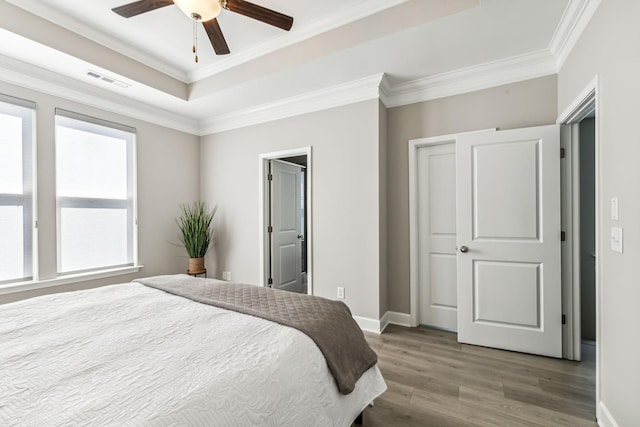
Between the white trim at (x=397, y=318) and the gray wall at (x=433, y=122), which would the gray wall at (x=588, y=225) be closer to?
the gray wall at (x=433, y=122)

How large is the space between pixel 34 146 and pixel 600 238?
4.49 m

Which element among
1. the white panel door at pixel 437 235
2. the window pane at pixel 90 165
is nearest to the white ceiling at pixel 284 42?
the window pane at pixel 90 165

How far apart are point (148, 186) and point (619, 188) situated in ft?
14.1

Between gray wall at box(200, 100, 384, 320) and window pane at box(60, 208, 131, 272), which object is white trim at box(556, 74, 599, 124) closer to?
gray wall at box(200, 100, 384, 320)

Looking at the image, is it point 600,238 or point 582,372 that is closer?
point 600,238

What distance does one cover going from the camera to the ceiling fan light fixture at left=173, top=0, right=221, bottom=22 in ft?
5.07

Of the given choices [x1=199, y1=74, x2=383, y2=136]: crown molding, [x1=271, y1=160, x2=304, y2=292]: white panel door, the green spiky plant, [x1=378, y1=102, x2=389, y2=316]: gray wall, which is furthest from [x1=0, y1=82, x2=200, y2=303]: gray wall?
[x1=378, y1=102, x2=389, y2=316]: gray wall

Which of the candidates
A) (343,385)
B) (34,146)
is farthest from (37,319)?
(34,146)

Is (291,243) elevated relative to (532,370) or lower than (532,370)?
elevated

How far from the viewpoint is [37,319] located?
142 cm

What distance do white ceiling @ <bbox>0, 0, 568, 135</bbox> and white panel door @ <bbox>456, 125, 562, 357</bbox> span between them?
82 centimetres

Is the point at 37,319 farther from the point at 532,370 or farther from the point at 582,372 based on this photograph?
the point at 582,372

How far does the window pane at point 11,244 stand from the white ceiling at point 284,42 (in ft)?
4.26

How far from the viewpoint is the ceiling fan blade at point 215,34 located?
1.78 metres
